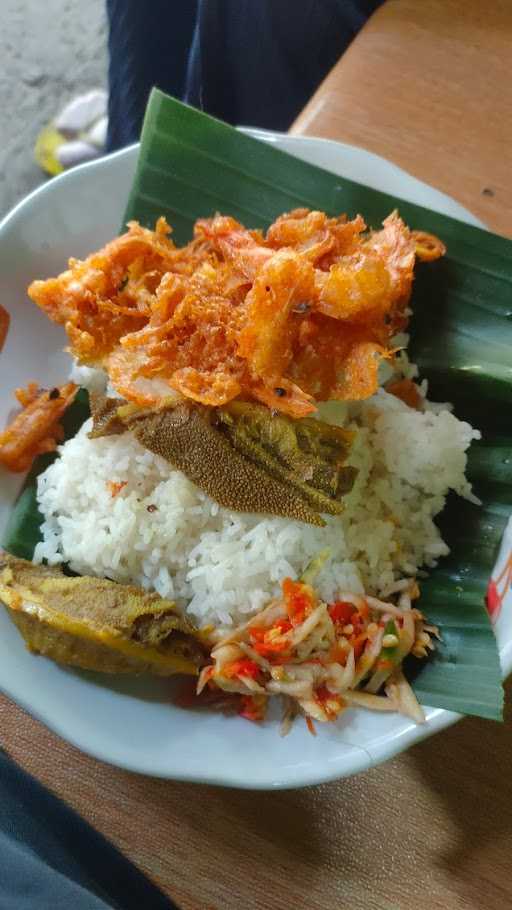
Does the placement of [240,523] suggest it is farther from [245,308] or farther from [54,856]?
[54,856]

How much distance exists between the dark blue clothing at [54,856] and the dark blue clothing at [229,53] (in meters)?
2.36

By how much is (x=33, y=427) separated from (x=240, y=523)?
2.01 ft

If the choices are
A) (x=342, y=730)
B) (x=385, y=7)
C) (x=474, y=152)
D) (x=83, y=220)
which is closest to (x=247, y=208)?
(x=83, y=220)

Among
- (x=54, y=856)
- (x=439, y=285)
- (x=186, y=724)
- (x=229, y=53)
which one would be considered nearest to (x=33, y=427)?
(x=186, y=724)

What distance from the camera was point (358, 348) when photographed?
1.95 m

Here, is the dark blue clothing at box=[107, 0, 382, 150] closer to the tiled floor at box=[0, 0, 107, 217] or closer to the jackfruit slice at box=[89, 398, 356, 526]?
A: the tiled floor at box=[0, 0, 107, 217]

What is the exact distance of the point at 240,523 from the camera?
1.96m

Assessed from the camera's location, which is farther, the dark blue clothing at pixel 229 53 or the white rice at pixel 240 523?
the dark blue clothing at pixel 229 53

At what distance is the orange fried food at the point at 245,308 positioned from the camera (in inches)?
73.5

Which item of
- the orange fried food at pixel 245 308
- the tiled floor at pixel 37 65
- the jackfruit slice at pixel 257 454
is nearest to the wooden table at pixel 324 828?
the jackfruit slice at pixel 257 454

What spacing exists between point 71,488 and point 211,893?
39.0 inches

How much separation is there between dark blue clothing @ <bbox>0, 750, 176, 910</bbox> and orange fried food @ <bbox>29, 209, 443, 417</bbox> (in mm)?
919

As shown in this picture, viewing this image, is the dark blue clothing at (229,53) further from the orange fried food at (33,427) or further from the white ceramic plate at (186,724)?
the orange fried food at (33,427)

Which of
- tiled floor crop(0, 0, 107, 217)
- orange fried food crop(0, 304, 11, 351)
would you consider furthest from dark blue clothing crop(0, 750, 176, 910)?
tiled floor crop(0, 0, 107, 217)
